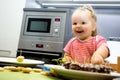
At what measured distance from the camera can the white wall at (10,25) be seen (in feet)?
6.89

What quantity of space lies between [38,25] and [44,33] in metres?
0.12

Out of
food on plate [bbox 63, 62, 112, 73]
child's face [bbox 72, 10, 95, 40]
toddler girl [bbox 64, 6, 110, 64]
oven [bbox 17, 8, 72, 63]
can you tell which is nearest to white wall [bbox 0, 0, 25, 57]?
oven [bbox 17, 8, 72, 63]

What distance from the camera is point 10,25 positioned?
2143 mm

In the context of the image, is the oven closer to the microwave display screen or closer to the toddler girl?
the microwave display screen

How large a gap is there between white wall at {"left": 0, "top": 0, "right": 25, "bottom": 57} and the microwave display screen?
0.14 meters

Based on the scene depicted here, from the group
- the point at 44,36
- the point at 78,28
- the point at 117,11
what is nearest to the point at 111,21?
the point at 117,11

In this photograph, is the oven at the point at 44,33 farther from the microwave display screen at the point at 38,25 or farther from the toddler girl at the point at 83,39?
the toddler girl at the point at 83,39

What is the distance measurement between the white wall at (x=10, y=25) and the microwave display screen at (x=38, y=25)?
0.14 metres

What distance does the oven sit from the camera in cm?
189

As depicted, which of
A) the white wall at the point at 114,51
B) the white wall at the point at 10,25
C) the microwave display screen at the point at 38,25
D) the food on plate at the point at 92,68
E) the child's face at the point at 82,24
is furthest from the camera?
the white wall at the point at 10,25

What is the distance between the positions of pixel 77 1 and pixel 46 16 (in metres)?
0.40

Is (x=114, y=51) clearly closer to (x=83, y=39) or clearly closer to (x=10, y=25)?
(x=83, y=39)

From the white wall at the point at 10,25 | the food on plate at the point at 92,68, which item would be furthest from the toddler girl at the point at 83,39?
the white wall at the point at 10,25

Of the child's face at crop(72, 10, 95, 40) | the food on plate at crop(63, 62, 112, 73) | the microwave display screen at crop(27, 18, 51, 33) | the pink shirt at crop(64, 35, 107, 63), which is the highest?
the microwave display screen at crop(27, 18, 51, 33)
